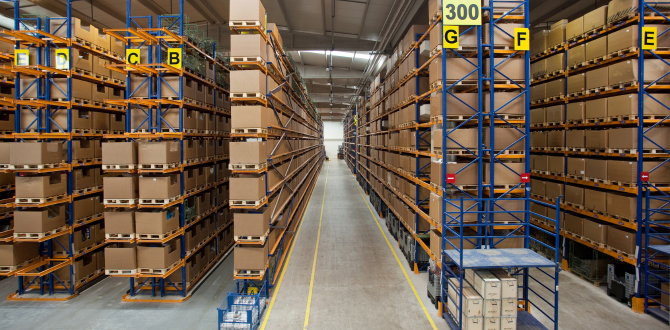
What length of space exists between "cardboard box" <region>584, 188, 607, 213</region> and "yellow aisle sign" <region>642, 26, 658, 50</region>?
10.7ft

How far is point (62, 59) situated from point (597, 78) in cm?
1280

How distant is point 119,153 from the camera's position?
22.7ft

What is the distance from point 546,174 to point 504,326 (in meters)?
5.67

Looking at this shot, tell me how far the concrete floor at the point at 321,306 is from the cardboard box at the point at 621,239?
126cm

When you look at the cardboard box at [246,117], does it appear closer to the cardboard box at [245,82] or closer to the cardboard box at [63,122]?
the cardboard box at [245,82]

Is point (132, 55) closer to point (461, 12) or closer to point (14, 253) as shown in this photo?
point (14, 253)

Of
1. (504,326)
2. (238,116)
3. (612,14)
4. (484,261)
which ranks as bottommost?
(504,326)

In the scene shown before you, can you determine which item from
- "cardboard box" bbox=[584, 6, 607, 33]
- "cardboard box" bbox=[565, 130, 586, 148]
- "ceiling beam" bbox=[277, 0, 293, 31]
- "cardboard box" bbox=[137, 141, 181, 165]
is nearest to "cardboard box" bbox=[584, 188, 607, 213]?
"cardboard box" bbox=[565, 130, 586, 148]

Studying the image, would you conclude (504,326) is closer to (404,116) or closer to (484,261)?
(484,261)

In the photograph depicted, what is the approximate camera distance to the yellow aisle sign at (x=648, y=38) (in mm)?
6480

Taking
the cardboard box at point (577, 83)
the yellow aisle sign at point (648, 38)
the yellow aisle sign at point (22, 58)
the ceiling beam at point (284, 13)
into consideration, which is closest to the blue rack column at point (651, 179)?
the yellow aisle sign at point (648, 38)

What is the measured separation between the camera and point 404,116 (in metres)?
9.70

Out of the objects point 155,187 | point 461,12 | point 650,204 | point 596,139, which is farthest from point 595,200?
point 155,187

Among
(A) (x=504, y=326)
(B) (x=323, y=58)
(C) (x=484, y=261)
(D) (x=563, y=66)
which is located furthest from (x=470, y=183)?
(B) (x=323, y=58)
